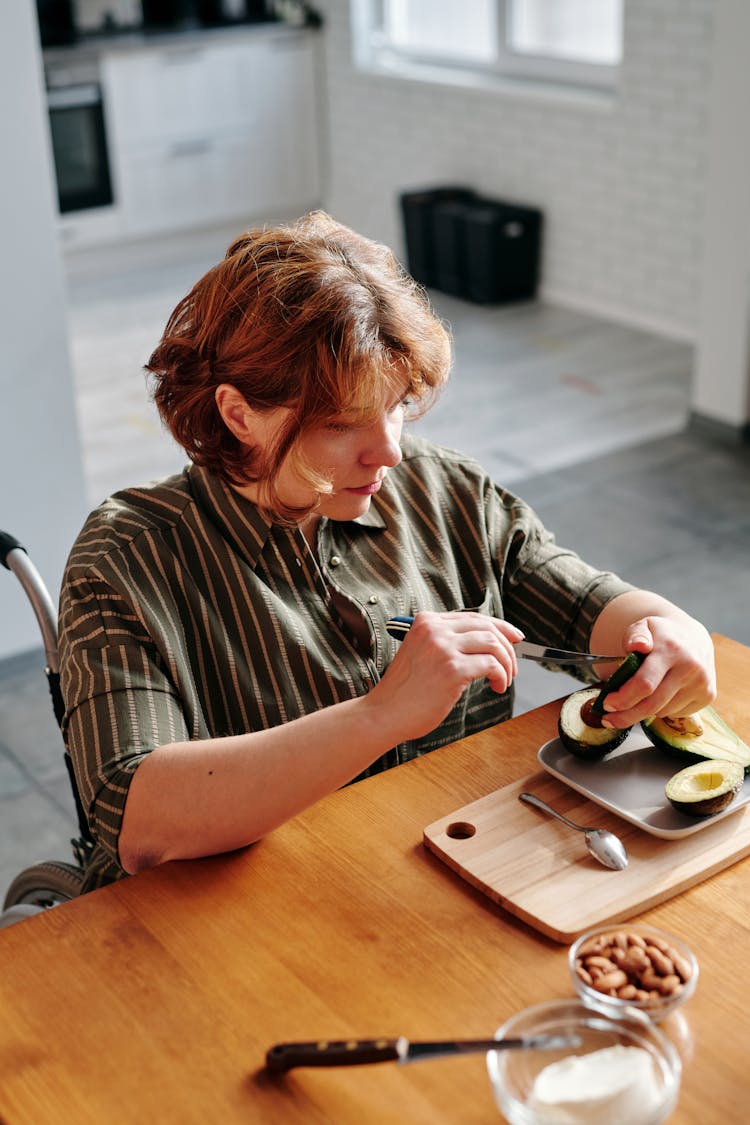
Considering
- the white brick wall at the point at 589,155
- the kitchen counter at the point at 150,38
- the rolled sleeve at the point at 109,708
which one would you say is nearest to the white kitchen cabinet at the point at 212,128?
the kitchen counter at the point at 150,38

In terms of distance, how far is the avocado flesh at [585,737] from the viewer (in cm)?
139

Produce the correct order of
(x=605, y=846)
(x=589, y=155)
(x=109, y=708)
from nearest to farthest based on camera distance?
(x=605, y=846), (x=109, y=708), (x=589, y=155)

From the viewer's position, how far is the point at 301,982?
45.2 inches

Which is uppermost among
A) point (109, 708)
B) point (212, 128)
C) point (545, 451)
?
point (109, 708)

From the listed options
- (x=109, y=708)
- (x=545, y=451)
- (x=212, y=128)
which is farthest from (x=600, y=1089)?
(x=212, y=128)

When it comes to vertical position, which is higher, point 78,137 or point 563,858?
point 563,858

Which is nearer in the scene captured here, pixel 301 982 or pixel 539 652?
pixel 301 982

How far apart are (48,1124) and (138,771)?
364 mm

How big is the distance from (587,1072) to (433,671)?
0.40m

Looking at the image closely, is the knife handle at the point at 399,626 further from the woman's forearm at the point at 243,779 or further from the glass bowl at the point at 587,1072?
the glass bowl at the point at 587,1072


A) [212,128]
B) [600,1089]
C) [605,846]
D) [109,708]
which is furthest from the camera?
[212,128]

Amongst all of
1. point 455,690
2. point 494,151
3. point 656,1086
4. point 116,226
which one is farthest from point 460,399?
point 656,1086

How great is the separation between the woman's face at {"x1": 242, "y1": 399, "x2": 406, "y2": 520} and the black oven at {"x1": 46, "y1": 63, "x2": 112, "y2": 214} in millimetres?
5073

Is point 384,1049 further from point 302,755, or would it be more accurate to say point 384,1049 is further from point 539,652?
point 539,652
